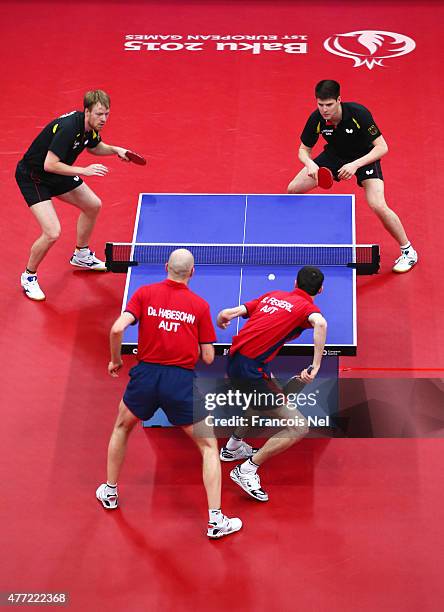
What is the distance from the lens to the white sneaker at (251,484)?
6.82 meters

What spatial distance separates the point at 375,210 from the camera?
8273mm

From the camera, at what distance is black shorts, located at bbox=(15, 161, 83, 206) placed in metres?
8.13

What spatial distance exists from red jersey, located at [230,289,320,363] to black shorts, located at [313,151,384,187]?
1.84 meters

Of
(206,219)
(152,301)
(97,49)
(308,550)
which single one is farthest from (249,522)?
(97,49)

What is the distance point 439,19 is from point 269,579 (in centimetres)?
749

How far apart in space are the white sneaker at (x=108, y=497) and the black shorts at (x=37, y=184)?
2592 mm

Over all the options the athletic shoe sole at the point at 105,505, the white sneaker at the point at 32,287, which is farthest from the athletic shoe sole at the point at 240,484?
the white sneaker at the point at 32,287

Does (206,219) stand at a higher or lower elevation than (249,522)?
higher

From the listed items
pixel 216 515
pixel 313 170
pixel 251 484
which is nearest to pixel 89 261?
pixel 313 170

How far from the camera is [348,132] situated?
814cm

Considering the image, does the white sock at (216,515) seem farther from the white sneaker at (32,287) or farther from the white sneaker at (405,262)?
the white sneaker at (405,262)

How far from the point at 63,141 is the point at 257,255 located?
173cm

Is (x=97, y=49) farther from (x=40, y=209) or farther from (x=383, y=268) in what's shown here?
(x=383, y=268)

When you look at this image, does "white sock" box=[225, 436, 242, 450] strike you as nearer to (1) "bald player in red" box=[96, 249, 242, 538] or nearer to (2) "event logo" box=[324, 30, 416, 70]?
(1) "bald player in red" box=[96, 249, 242, 538]
